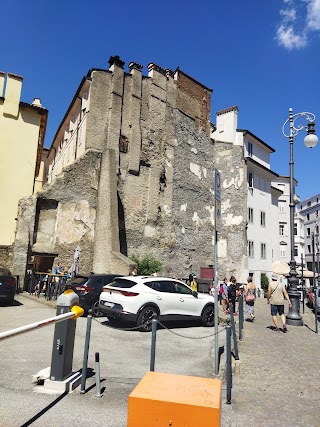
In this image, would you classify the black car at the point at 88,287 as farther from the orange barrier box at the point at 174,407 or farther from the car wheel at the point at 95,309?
the orange barrier box at the point at 174,407

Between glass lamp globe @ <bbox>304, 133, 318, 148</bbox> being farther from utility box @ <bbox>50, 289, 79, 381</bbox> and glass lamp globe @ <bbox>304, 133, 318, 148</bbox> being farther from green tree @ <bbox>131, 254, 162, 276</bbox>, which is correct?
green tree @ <bbox>131, 254, 162, 276</bbox>

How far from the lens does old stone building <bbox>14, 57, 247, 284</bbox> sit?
819 inches

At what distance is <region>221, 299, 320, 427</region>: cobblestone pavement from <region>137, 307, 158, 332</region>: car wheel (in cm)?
277

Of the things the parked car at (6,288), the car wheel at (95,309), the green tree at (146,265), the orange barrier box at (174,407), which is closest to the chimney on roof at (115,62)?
the green tree at (146,265)

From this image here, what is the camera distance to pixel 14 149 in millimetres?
23875

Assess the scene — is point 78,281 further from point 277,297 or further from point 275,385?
point 275,385

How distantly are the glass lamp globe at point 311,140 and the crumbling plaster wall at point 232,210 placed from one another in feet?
59.8

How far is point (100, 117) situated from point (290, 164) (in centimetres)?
1459

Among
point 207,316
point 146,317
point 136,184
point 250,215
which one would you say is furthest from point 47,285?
point 250,215

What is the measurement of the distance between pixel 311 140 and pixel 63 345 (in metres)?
12.3

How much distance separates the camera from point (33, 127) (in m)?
24.8

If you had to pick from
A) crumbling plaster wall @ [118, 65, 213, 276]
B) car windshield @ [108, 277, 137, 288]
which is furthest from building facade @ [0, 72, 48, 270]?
car windshield @ [108, 277, 137, 288]

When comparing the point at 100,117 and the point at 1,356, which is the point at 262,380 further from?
the point at 100,117

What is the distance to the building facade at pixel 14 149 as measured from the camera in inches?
906
